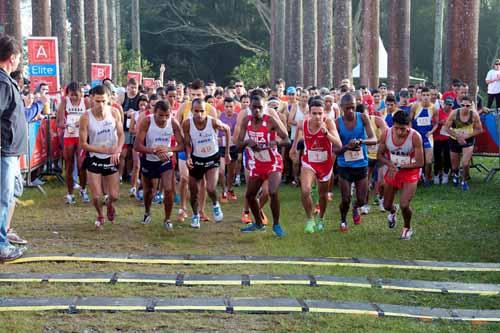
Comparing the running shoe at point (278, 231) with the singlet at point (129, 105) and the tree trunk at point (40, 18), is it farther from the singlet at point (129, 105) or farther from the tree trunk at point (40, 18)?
the tree trunk at point (40, 18)

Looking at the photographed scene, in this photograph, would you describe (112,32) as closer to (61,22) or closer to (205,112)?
(61,22)

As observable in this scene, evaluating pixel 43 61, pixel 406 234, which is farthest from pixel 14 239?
pixel 43 61

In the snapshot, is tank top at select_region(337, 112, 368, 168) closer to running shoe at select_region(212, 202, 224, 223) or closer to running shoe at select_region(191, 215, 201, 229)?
running shoe at select_region(212, 202, 224, 223)

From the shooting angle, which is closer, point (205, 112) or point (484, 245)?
point (484, 245)

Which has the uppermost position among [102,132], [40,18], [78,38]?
[40,18]

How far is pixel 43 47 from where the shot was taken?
57.0 feet

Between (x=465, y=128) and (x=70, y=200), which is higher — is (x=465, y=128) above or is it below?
above

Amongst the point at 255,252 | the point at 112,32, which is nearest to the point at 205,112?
the point at 255,252

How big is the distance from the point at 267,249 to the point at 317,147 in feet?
6.37

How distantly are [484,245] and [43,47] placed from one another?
10137mm

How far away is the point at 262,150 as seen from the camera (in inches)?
479

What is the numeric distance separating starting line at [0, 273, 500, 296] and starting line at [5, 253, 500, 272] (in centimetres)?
72

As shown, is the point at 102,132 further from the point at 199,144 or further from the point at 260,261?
the point at 260,261

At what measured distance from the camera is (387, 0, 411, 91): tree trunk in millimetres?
27109
